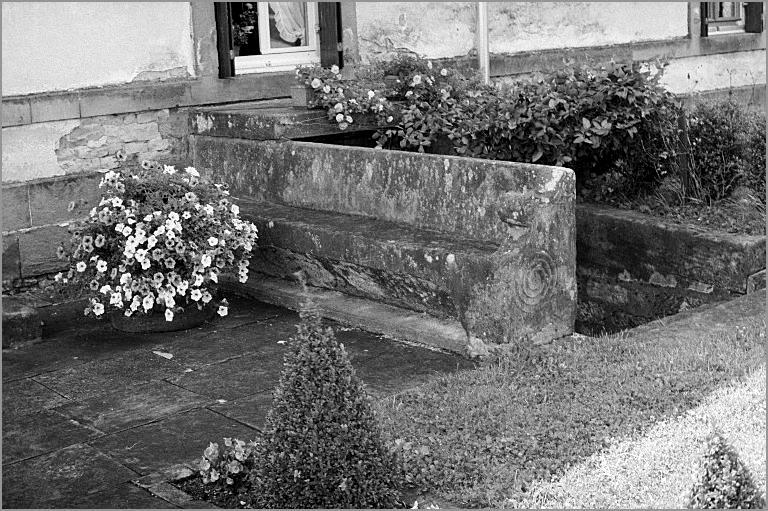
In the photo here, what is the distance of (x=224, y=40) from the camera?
826 cm

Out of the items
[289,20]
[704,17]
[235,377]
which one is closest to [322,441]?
[235,377]

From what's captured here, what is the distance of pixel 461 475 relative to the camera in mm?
4070

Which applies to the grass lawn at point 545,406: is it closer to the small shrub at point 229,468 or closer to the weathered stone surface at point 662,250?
the small shrub at point 229,468

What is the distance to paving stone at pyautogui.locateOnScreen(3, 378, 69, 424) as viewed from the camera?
524 cm

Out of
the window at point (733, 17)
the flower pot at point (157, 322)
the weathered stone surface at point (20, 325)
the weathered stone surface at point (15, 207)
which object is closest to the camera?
the weathered stone surface at point (20, 325)

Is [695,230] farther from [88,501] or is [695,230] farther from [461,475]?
[88,501]

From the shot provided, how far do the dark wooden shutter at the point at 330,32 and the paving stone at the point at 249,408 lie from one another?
4532mm

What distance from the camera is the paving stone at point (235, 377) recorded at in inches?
212

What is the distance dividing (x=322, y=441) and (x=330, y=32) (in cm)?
598

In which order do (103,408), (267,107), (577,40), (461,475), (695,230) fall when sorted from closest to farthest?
(461,475)
(103,408)
(695,230)
(267,107)
(577,40)

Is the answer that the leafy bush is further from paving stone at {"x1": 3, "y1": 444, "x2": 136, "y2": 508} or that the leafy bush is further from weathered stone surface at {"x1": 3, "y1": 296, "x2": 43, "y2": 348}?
paving stone at {"x1": 3, "y1": 444, "x2": 136, "y2": 508}

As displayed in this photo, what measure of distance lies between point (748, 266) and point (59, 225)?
472cm

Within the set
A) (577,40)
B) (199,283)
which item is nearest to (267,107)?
(199,283)

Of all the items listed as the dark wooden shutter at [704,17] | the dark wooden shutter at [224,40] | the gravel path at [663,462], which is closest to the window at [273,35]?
the dark wooden shutter at [224,40]
